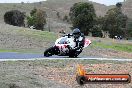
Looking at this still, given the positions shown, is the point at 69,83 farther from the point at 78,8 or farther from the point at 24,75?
the point at 78,8

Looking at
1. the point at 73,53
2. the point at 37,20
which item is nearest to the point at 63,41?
the point at 73,53

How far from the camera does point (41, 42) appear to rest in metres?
47.0

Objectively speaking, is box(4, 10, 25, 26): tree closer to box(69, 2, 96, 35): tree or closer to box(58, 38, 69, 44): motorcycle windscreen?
box(69, 2, 96, 35): tree

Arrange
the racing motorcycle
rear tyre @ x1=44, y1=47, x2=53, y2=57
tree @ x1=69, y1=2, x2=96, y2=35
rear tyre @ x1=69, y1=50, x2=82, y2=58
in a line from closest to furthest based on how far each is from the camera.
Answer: the racing motorcycle, rear tyre @ x1=69, y1=50, x2=82, y2=58, rear tyre @ x1=44, y1=47, x2=53, y2=57, tree @ x1=69, y1=2, x2=96, y2=35

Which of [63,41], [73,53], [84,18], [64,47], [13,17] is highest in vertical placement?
[63,41]

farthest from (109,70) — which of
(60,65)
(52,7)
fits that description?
(52,7)

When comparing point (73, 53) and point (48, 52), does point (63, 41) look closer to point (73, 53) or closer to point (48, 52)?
point (73, 53)

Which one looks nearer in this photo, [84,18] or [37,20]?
[84,18]

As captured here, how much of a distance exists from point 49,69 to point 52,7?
144 meters

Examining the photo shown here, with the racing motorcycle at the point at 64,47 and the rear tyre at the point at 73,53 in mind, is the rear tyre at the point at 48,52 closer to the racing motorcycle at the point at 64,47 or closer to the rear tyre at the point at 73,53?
the racing motorcycle at the point at 64,47

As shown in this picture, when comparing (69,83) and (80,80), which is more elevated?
(80,80)

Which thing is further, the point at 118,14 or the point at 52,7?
the point at 52,7

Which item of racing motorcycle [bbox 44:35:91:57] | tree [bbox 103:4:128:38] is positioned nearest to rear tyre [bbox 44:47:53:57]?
racing motorcycle [bbox 44:35:91:57]

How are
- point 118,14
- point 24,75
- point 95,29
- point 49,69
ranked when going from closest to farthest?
point 24,75
point 49,69
point 95,29
point 118,14
